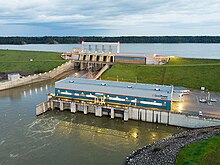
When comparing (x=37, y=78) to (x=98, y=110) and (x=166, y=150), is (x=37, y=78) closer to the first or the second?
(x=98, y=110)

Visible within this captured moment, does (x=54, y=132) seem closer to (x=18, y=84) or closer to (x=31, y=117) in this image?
(x=31, y=117)

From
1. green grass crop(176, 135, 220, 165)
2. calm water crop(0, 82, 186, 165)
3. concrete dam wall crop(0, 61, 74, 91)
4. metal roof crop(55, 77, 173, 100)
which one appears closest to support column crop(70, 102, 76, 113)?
calm water crop(0, 82, 186, 165)

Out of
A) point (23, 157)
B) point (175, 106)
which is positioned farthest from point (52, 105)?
point (175, 106)

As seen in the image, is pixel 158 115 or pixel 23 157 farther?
pixel 158 115

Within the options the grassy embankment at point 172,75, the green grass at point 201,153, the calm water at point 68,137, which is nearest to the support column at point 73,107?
the calm water at point 68,137

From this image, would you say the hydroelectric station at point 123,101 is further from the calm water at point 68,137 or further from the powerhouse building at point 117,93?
the calm water at point 68,137

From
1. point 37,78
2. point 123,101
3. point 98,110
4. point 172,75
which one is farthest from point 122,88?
point 37,78
